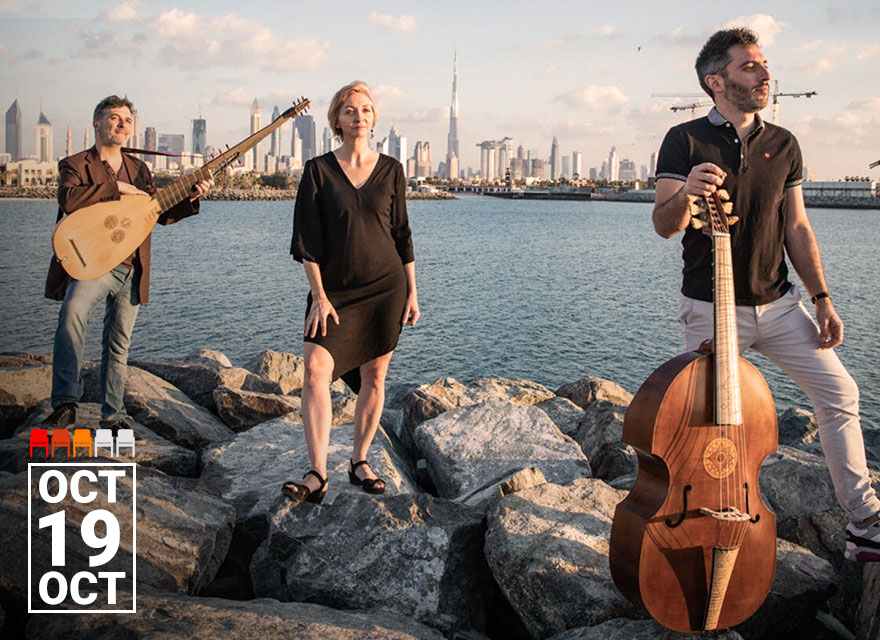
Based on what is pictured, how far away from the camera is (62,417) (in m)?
5.32

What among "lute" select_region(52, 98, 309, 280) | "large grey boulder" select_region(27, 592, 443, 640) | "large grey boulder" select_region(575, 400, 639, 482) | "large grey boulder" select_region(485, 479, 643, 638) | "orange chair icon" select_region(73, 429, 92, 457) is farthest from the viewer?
"large grey boulder" select_region(575, 400, 639, 482)

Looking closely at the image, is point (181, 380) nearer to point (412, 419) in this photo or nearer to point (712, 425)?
point (412, 419)

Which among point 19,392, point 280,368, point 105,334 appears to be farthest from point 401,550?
point 280,368

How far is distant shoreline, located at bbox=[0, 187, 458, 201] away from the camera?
9581cm

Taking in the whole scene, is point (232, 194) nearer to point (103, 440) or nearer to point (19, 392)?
point (19, 392)

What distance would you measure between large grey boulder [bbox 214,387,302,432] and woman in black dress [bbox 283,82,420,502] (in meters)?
2.17

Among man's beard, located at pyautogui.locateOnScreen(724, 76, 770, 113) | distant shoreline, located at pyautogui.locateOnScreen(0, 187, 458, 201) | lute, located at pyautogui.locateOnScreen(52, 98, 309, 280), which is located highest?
distant shoreline, located at pyautogui.locateOnScreen(0, 187, 458, 201)

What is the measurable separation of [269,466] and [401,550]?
5.21ft

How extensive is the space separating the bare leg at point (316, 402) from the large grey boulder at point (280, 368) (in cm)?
576

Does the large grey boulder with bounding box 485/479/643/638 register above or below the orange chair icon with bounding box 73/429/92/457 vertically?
below

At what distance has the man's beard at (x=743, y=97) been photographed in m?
3.65

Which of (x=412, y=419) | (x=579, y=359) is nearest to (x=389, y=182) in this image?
(x=412, y=419)

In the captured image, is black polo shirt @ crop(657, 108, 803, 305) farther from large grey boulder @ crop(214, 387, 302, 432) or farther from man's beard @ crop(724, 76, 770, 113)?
large grey boulder @ crop(214, 387, 302, 432)

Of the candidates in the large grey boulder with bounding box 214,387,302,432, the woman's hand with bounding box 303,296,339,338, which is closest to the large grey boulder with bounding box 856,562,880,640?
the woman's hand with bounding box 303,296,339,338
